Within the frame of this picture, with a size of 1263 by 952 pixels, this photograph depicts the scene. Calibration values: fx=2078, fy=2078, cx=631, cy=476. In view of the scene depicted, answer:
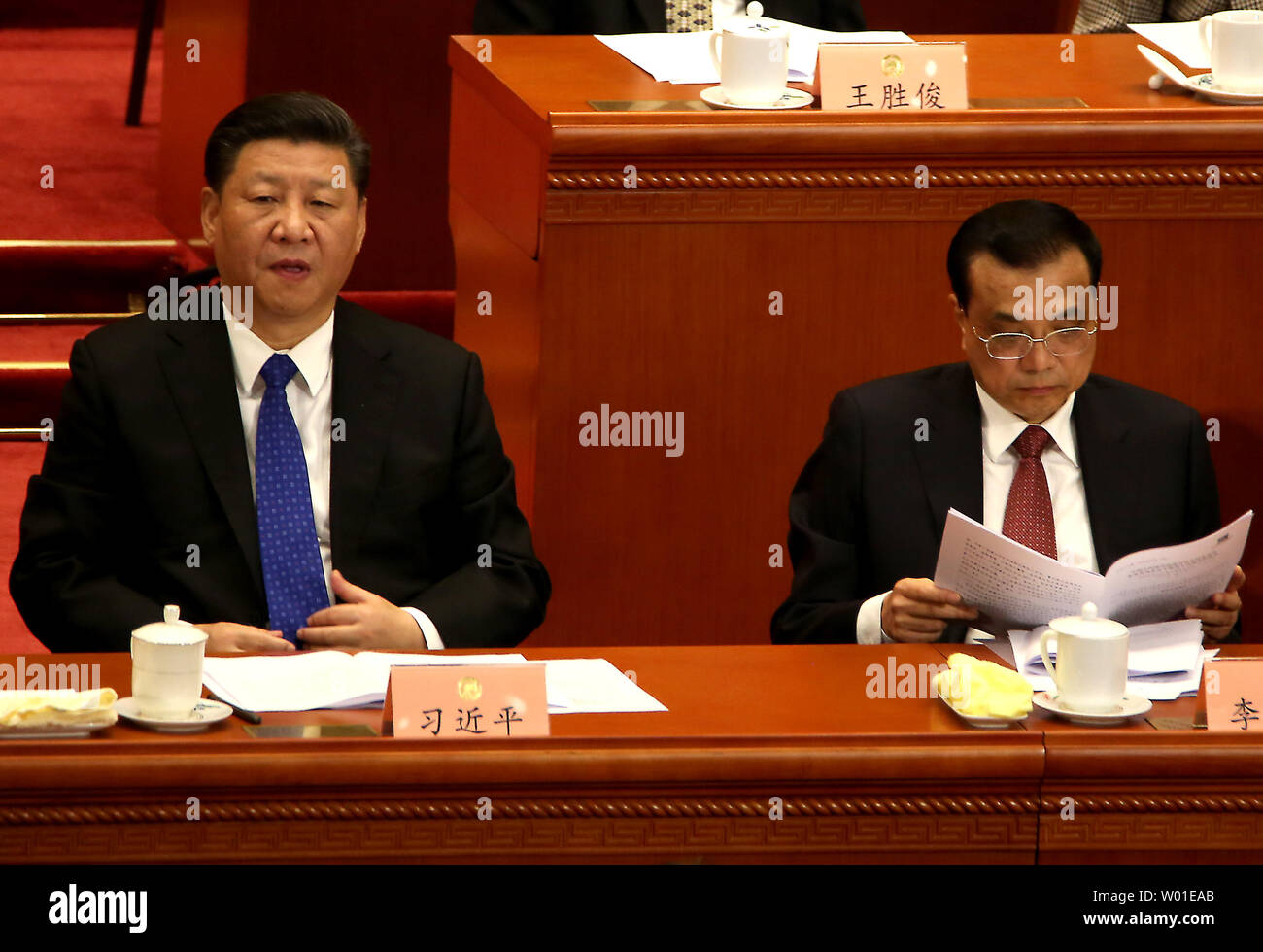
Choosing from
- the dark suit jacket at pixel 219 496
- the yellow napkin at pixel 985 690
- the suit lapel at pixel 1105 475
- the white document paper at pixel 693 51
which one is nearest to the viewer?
the yellow napkin at pixel 985 690

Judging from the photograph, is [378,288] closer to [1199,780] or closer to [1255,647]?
[1255,647]

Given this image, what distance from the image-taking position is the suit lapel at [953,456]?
243cm

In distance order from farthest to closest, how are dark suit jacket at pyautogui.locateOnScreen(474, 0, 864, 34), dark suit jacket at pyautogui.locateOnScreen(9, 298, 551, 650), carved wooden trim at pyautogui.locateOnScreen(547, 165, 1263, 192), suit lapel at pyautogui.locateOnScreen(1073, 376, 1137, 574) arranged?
dark suit jacket at pyautogui.locateOnScreen(474, 0, 864, 34) < carved wooden trim at pyautogui.locateOnScreen(547, 165, 1263, 192) < suit lapel at pyautogui.locateOnScreen(1073, 376, 1137, 574) < dark suit jacket at pyautogui.locateOnScreen(9, 298, 551, 650)

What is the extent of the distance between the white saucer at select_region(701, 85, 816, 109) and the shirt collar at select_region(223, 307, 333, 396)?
640 millimetres

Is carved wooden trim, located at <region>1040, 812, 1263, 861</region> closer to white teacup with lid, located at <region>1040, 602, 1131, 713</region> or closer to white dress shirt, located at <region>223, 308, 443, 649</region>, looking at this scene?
white teacup with lid, located at <region>1040, 602, 1131, 713</region>

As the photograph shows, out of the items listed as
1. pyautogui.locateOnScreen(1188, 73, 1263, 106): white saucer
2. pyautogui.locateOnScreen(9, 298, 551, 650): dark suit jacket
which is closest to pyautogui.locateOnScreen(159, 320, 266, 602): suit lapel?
pyautogui.locateOnScreen(9, 298, 551, 650): dark suit jacket

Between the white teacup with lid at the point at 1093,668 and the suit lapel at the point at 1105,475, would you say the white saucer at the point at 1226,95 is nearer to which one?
the suit lapel at the point at 1105,475

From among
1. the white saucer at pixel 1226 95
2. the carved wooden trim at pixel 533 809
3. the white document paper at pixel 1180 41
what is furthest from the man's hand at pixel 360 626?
the white document paper at pixel 1180 41

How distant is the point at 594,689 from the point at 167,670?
1.30 ft

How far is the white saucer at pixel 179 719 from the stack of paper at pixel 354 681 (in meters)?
0.04

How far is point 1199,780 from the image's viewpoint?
5.89 ft

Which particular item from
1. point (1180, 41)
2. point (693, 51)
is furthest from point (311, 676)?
point (1180, 41)

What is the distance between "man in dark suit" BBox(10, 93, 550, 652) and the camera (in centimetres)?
234

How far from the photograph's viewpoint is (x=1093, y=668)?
1.86 meters
